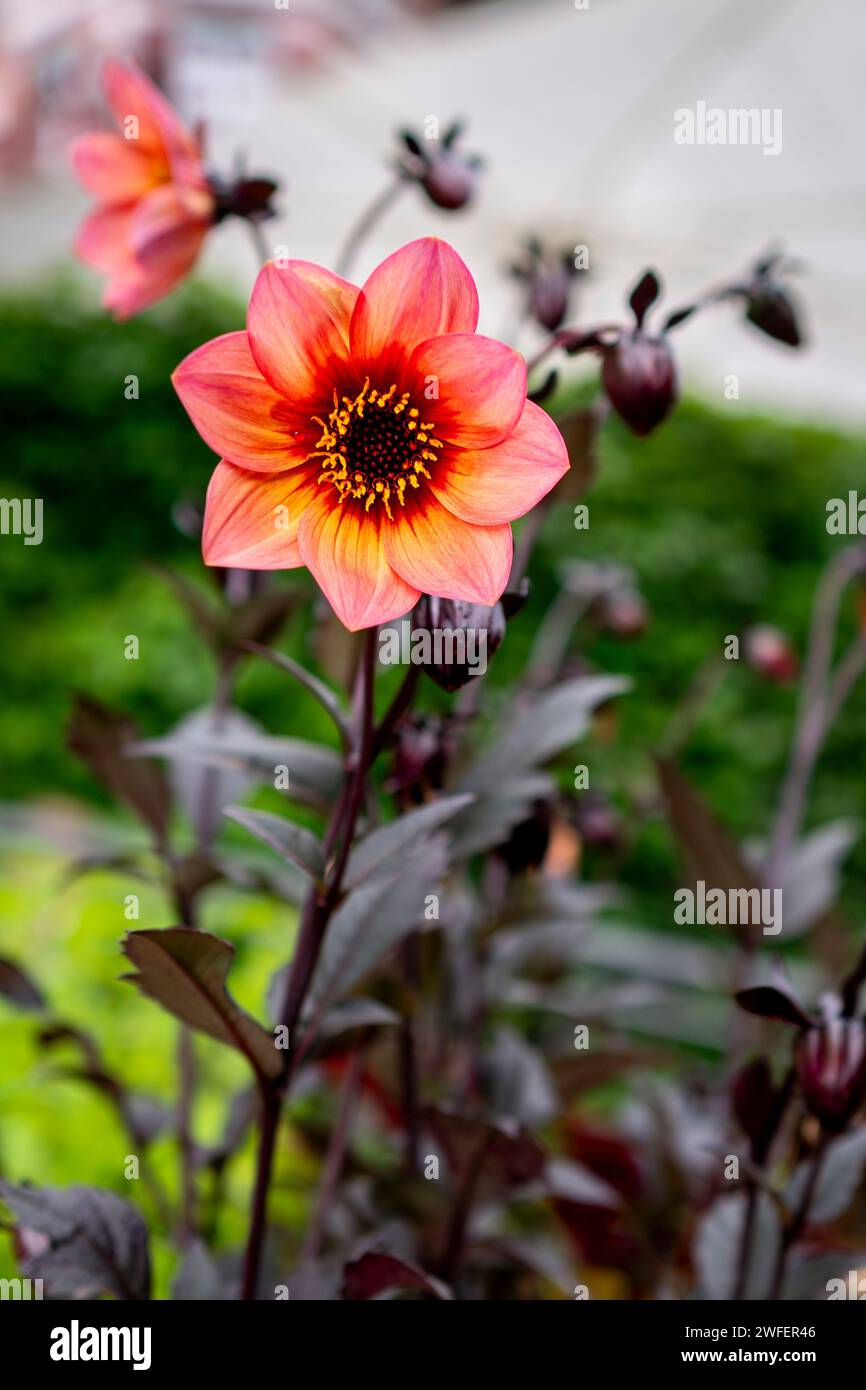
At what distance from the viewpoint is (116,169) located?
1.85ft

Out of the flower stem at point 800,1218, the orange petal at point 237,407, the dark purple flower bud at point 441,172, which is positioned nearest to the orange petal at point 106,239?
the dark purple flower bud at point 441,172

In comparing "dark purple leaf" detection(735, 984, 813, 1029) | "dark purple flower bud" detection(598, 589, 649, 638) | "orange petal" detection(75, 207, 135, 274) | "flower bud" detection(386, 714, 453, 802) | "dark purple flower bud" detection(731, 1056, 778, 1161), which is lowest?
"dark purple flower bud" detection(731, 1056, 778, 1161)

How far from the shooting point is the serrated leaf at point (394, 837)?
391mm

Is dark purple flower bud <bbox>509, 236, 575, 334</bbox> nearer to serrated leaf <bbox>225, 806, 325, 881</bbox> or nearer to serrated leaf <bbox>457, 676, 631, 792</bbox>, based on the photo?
serrated leaf <bbox>457, 676, 631, 792</bbox>

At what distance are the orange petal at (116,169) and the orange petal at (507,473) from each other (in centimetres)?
31

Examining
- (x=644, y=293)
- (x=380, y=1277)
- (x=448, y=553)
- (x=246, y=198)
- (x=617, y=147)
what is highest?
(x=617, y=147)

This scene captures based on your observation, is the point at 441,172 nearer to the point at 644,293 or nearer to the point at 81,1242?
the point at 644,293

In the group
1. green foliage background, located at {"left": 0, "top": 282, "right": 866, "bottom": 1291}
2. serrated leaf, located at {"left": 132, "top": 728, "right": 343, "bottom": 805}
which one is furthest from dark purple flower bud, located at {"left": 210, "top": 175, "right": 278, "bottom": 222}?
green foliage background, located at {"left": 0, "top": 282, "right": 866, "bottom": 1291}

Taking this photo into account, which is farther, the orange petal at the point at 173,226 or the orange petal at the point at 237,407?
the orange petal at the point at 173,226

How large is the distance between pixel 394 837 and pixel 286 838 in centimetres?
4

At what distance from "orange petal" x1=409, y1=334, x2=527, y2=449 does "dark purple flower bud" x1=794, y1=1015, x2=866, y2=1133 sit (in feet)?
0.77

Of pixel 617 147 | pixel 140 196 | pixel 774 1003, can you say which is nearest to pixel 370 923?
pixel 774 1003

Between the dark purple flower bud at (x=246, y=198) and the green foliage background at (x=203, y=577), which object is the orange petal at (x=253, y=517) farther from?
the green foliage background at (x=203, y=577)

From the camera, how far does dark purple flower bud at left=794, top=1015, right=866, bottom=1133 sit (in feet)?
1.30
